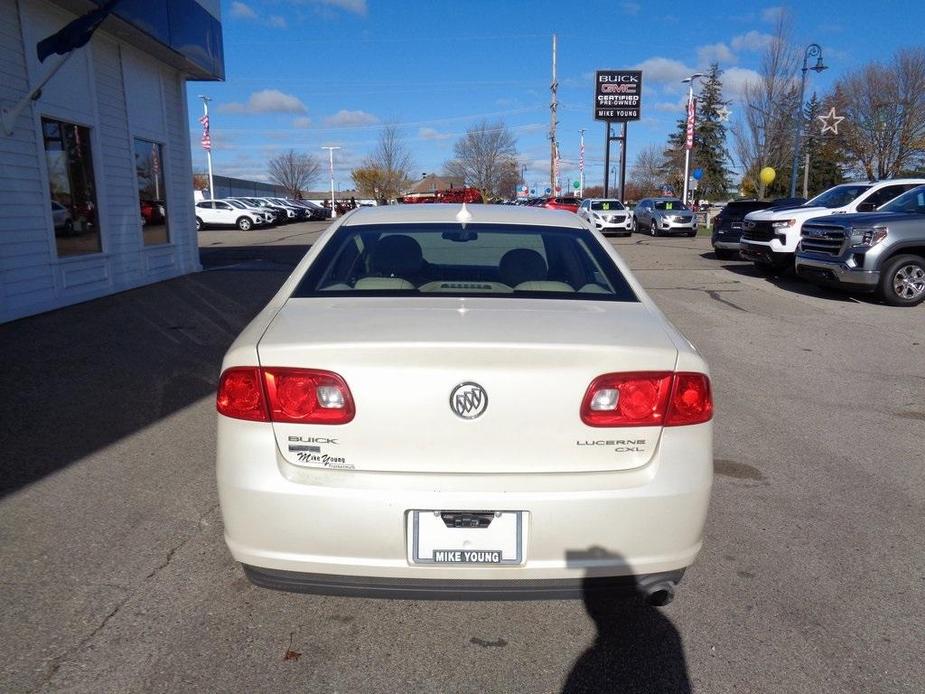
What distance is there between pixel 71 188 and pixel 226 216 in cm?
2681

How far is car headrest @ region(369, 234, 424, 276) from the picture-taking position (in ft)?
11.5

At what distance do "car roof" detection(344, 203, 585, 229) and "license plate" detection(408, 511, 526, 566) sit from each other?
170 cm

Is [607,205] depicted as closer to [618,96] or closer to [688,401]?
[618,96]

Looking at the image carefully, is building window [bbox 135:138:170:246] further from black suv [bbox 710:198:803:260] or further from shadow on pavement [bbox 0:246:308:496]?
black suv [bbox 710:198:803:260]

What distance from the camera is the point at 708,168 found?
71125 mm

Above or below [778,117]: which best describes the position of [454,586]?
below

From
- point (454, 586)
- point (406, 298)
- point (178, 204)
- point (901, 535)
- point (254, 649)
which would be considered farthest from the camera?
point (178, 204)

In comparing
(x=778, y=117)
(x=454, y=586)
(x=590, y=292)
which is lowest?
(x=454, y=586)

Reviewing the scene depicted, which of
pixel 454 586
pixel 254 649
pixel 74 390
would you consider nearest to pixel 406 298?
pixel 454 586

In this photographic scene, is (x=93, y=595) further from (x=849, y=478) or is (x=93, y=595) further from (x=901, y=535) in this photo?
(x=849, y=478)

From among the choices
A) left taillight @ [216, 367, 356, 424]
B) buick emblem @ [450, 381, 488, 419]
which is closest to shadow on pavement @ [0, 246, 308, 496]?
left taillight @ [216, 367, 356, 424]

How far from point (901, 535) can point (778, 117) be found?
117 feet

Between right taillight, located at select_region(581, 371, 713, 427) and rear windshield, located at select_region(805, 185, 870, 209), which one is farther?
rear windshield, located at select_region(805, 185, 870, 209)

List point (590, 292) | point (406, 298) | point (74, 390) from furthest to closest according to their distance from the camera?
point (74, 390), point (590, 292), point (406, 298)
